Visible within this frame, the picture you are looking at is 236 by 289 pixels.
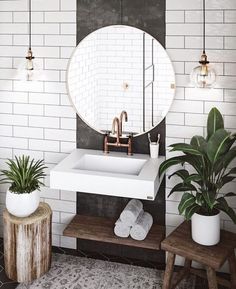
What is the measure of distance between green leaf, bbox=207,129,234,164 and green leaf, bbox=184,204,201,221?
39 centimetres

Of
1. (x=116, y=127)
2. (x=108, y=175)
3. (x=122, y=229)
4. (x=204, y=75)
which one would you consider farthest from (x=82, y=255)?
(x=204, y=75)

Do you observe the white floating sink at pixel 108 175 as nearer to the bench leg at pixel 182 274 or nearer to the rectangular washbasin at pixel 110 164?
the rectangular washbasin at pixel 110 164

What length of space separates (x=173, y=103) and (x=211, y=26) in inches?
26.9

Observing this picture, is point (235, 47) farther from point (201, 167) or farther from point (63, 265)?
point (63, 265)

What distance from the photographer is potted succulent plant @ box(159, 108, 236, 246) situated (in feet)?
9.66

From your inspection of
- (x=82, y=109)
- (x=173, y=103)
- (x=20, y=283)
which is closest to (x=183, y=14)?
(x=173, y=103)

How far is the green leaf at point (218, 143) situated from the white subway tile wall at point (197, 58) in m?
0.58

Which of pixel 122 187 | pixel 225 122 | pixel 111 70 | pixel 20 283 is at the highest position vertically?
pixel 111 70

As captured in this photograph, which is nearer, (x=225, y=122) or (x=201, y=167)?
(x=201, y=167)

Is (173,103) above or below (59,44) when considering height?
below

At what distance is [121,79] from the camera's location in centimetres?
368

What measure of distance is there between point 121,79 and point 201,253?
1.60 meters

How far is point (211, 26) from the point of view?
3367mm

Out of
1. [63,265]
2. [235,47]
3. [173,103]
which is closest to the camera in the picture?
[235,47]
